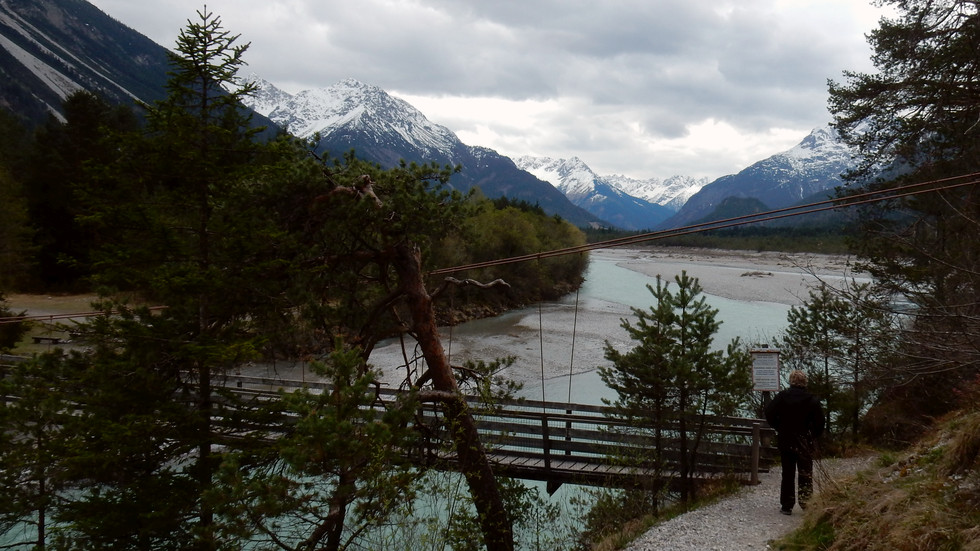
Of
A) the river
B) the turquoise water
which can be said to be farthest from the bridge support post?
the river

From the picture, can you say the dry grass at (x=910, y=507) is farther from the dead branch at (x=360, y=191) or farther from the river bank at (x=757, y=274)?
the river bank at (x=757, y=274)

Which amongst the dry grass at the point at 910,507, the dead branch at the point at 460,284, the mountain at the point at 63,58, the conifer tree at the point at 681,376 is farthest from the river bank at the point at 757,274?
the mountain at the point at 63,58

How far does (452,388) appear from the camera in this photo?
784cm

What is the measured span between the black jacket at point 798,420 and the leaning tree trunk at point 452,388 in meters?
3.37

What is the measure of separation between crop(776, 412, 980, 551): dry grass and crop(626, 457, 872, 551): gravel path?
19.9 inches

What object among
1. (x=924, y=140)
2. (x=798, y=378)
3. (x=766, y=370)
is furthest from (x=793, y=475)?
(x=924, y=140)

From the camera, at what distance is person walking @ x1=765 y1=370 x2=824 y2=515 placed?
6.71 metres

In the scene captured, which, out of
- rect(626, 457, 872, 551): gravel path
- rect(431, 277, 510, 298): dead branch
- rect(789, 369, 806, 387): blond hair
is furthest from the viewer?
rect(431, 277, 510, 298): dead branch

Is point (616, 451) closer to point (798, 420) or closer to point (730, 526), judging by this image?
point (730, 526)

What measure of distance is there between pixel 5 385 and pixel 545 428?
23.8 feet

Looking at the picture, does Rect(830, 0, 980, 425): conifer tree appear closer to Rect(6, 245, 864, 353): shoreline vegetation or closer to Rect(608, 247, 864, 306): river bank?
Rect(6, 245, 864, 353): shoreline vegetation

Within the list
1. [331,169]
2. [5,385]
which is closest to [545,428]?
[331,169]

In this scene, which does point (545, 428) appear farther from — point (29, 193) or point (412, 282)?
point (29, 193)

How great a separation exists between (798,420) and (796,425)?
0.06 m
